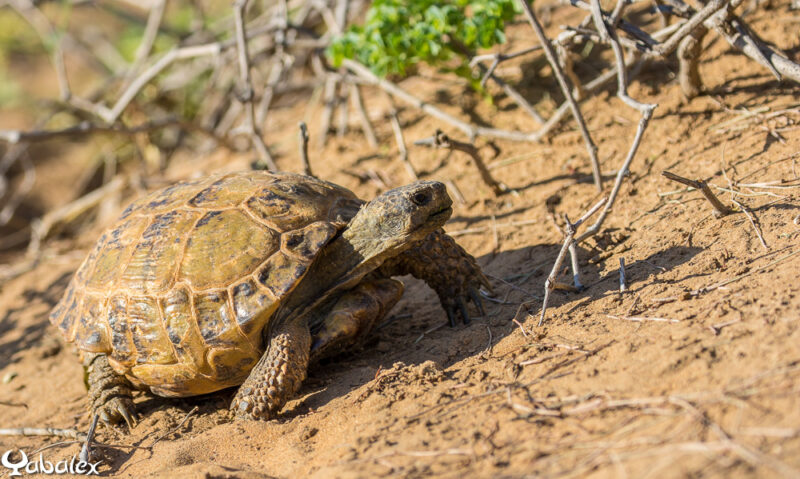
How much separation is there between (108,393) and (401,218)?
6.88ft

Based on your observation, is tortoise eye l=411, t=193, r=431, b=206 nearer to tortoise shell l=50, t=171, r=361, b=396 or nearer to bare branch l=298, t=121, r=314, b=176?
tortoise shell l=50, t=171, r=361, b=396

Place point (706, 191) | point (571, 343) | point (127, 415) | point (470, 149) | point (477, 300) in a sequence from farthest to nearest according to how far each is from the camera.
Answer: point (470, 149) → point (477, 300) → point (127, 415) → point (706, 191) → point (571, 343)

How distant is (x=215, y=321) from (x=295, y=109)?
5.51m

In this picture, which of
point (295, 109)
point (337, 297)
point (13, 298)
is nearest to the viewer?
point (337, 297)

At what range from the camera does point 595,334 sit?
307 centimetres

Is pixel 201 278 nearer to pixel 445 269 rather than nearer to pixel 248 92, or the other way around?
pixel 445 269

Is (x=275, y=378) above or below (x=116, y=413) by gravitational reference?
above

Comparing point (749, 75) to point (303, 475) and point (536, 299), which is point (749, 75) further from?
point (303, 475)

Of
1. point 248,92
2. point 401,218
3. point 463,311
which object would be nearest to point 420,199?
point 401,218

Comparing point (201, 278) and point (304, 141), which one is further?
point (304, 141)

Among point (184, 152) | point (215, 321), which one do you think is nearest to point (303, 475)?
point (215, 321)

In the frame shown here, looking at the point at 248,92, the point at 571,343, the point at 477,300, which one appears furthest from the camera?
the point at 248,92

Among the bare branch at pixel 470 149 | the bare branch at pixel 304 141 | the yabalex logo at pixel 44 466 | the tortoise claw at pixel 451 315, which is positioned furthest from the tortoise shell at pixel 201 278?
the bare branch at pixel 304 141

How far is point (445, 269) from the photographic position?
13.0 ft
